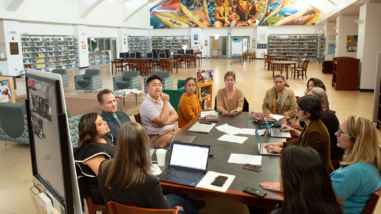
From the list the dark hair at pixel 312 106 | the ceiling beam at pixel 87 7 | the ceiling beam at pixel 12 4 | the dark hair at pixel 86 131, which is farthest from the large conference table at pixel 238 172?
the ceiling beam at pixel 87 7

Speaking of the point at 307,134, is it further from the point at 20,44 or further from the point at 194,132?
the point at 20,44

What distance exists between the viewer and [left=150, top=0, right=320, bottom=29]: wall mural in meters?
22.2

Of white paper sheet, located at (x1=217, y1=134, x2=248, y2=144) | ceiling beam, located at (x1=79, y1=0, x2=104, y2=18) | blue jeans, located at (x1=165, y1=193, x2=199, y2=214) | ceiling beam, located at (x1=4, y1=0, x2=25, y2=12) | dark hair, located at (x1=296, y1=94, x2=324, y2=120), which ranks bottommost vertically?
blue jeans, located at (x1=165, y1=193, x2=199, y2=214)

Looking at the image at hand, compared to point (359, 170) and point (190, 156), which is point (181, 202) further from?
point (359, 170)

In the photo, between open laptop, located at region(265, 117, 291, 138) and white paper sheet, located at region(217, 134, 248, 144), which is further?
open laptop, located at region(265, 117, 291, 138)

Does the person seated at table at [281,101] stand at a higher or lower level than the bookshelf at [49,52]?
lower

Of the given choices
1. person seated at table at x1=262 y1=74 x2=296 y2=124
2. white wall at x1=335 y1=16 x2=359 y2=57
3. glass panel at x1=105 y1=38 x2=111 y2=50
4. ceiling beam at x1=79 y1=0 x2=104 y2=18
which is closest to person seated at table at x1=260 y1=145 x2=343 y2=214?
person seated at table at x1=262 y1=74 x2=296 y2=124

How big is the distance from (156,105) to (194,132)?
775 mm

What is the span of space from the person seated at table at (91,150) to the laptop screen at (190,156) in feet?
1.66

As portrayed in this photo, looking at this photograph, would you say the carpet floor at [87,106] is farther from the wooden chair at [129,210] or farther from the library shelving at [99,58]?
the library shelving at [99,58]

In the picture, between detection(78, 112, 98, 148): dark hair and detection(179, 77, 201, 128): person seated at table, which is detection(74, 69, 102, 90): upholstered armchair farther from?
detection(78, 112, 98, 148): dark hair

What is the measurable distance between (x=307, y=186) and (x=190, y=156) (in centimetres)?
105

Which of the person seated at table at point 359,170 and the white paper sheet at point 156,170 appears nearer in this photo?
the person seated at table at point 359,170

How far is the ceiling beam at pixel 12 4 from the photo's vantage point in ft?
41.7
